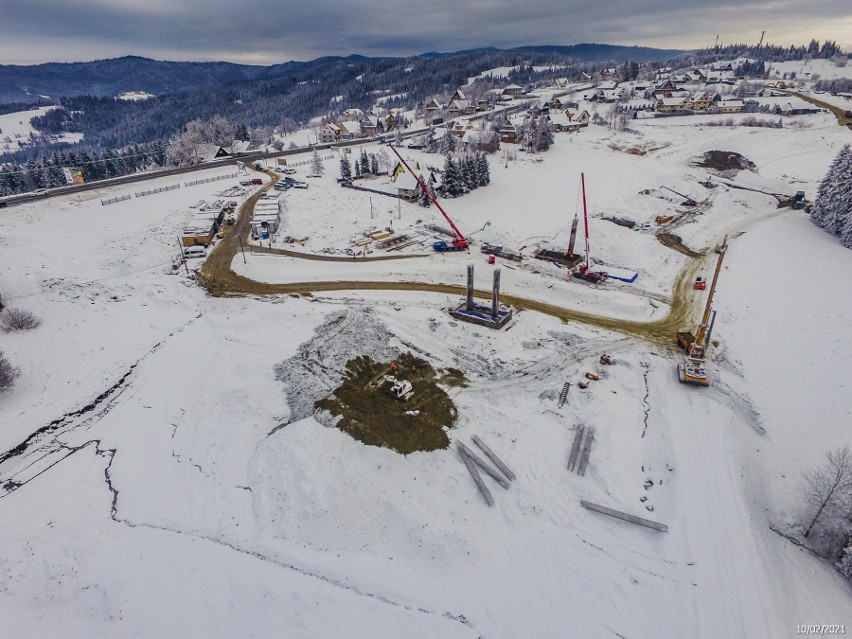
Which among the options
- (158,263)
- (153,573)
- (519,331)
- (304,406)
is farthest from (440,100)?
(153,573)

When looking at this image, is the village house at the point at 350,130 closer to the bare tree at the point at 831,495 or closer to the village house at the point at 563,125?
the village house at the point at 563,125

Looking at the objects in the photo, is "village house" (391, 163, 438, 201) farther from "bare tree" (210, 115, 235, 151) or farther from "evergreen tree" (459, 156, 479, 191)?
"bare tree" (210, 115, 235, 151)

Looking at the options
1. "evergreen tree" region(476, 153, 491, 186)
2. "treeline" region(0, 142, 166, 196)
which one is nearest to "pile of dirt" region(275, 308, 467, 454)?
"evergreen tree" region(476, 153, 491, 186)

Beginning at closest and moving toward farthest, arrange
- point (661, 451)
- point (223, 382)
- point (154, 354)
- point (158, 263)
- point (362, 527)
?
point (362, 527)
point (661, 451)
point (223, 382)
point (154, 354)
point (158, 263)

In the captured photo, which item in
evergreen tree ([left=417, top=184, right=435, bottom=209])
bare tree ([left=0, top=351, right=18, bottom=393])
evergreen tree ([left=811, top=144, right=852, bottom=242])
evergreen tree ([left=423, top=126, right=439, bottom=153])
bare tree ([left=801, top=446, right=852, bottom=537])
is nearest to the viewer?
bare tree ([left=801, top=446, right=852, bottom=537])

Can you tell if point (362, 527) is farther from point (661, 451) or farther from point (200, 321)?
point (200, 321)
